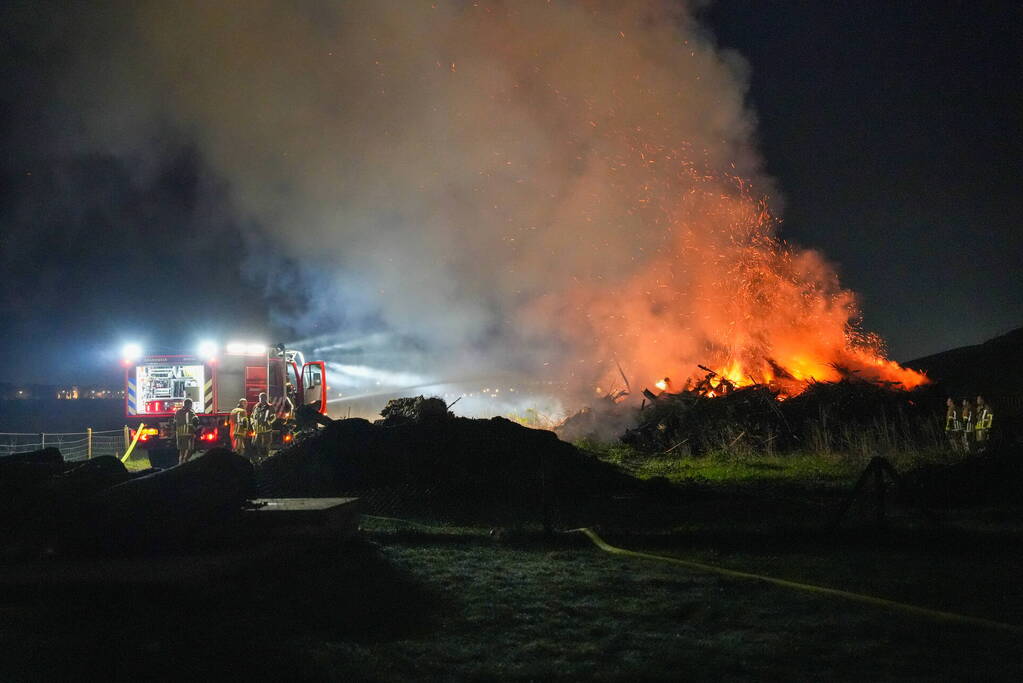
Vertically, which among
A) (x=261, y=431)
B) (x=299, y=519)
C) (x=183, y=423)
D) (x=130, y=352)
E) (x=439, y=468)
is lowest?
(x=299, y=519)

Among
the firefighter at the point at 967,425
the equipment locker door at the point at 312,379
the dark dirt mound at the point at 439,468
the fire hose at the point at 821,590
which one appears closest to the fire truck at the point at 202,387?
the equipment locker door at the point at 312,379

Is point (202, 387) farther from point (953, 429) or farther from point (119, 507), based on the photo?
point (953, 429)

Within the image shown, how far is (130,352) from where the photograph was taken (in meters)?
17.7

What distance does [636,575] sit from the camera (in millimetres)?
6441

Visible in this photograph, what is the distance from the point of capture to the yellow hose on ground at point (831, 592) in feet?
15.8

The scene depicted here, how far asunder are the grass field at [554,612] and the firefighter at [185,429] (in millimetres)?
9484

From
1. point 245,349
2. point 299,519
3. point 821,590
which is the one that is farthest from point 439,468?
point 245,349

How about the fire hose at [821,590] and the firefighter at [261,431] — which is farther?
the firefighter at [261,431]

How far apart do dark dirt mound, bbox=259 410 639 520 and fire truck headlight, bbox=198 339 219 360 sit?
5422mm

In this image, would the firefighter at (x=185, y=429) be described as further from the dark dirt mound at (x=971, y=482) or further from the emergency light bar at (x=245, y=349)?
the dark dirt mound at (x=971, y=482)

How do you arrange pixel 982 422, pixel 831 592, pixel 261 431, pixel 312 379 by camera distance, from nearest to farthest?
1. pixel 831 592
2. pixel 982 422
3. pixel 261 431
4. pixel 312 379

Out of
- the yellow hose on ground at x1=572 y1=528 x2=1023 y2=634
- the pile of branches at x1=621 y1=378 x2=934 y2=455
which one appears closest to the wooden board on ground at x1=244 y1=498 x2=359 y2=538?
the yellow hose on ground at x1=572 y1=528 x2=1023 y2=634

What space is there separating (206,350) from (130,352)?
5.59 ft

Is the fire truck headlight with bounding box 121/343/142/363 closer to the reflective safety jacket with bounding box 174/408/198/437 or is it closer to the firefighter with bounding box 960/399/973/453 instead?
the reflective safety jacket with bounding box 174/408/198/437
